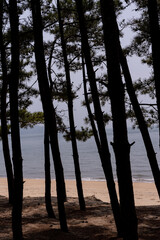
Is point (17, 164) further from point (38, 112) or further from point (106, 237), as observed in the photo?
point (38, 112)

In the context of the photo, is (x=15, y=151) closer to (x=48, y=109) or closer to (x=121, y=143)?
(x=48, y=109)

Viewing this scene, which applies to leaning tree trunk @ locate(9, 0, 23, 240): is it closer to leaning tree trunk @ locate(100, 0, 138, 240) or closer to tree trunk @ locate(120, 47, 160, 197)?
leaning tree trunk @ locate(100, 0, 138, 240)

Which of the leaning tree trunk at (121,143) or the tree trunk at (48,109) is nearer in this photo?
the leaning tree trunk at (121,143)

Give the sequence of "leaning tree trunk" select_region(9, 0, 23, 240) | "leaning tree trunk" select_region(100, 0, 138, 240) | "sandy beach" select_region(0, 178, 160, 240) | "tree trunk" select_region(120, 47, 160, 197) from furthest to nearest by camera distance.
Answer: "tree trunk" select_region(120, 47, 160, 197) < "sandy beach" select_region(0, 178, 160, 240) < "leaning tree trunk" select_region(9, 0, 23, 240) < "leaning tree trunk" select_region(100, 0, 138, 240)

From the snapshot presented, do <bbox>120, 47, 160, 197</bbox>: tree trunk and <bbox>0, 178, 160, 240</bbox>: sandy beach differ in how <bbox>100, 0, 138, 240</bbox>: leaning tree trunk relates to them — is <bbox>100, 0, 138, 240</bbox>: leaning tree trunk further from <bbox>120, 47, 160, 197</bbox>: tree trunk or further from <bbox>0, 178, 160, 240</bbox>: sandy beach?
<bbox>120, 47, 160, 197</bbox>: tree trunk

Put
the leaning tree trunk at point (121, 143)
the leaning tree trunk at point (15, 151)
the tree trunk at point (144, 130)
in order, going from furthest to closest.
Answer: the tree trunk at point (144, 130), the leaning tree trunk at point (15, 151), the leaning tree trunk at point (121, 143)

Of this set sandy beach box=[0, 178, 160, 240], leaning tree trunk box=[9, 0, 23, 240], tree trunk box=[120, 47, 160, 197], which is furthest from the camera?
tree trunk box=[120, 47, 160, 197]

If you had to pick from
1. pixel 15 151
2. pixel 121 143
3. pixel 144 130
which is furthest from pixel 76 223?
pixel 121 143

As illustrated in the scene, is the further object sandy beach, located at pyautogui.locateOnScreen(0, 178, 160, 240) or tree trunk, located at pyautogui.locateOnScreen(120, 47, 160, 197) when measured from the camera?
tree trunk, located at pyautogui.locateOnScreen(120, 47, 160, 197)

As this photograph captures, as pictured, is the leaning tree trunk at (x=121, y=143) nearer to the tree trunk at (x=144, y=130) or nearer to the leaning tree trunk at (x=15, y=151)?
the leaning tree trunk at (x=15, y=151)

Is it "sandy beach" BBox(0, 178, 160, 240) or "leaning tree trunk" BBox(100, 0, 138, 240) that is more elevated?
"leaning tree trunk" BBox(100, 0, 138, 240)

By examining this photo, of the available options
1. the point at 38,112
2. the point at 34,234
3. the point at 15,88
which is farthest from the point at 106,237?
the point at 38,112

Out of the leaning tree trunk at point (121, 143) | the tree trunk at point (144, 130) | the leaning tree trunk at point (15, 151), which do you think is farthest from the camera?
the tree trunk at point (144, 130)

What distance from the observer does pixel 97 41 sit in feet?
42.2
